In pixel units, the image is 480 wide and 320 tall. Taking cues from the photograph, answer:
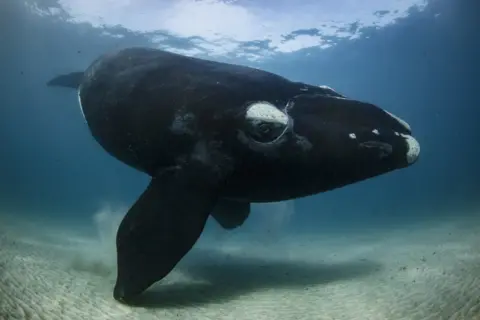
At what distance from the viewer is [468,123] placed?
244ft

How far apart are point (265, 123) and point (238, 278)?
4100mm

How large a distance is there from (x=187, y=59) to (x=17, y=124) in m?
100

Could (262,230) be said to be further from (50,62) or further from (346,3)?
(50,62)

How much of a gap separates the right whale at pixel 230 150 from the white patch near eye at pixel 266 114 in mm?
15

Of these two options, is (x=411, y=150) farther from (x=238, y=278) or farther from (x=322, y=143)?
(x=238, y=278)

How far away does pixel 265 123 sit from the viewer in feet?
19.6

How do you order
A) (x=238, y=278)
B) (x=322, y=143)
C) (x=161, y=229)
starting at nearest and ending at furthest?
(x=161, y=229)
(x=322, y=143)
(x=238, y=278)

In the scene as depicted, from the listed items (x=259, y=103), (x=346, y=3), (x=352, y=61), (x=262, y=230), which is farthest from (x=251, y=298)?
(x=352, y=61)

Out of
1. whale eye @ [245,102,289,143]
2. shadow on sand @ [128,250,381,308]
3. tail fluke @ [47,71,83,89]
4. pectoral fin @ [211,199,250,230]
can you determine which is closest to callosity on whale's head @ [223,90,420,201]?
whale eye @ [245,102,289,143]

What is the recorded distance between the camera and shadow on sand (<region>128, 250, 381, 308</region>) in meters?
6.60

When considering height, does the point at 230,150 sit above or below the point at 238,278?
above

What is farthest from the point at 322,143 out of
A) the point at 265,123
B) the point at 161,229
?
the point at 161,229

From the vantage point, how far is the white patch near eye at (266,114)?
5.98 m

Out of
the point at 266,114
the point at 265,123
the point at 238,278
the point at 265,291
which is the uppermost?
the point at 266,114
